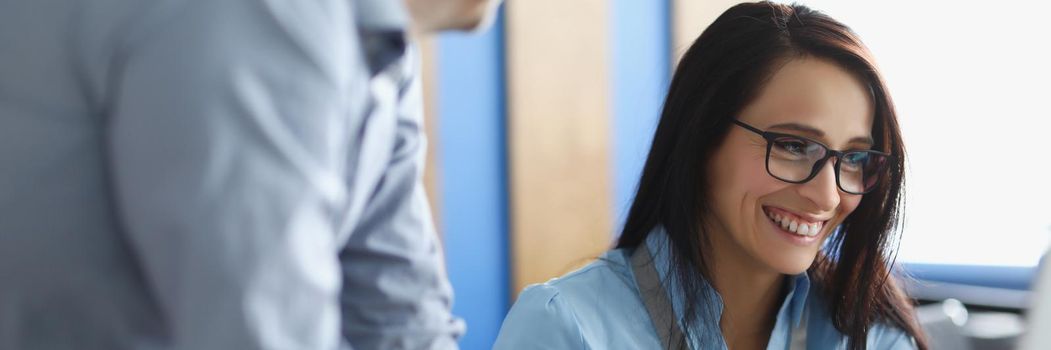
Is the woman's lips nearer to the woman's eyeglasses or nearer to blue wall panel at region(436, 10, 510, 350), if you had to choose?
the woman's eyeglasses

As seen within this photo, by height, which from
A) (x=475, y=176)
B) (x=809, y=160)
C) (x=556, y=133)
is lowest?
(x=475, y=176)

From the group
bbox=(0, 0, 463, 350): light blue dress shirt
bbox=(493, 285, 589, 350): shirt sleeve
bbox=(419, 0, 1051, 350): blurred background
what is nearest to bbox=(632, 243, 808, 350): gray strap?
bbox=(493, 285, 589, 350): shirt sleeve

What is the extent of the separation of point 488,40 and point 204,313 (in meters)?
3.34

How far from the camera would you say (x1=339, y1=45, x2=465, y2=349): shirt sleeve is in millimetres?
892

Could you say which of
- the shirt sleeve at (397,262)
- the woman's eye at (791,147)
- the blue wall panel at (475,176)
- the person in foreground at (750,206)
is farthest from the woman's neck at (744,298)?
the blue wall panel at (475,176)

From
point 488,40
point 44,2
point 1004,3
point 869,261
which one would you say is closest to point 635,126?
point 488,40

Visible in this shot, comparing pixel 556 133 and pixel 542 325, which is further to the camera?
pixel 556 133

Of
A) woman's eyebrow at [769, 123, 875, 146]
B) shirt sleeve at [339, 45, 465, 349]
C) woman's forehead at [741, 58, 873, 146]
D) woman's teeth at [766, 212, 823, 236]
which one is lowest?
woman's teeth at [766, 212, 823, 236]

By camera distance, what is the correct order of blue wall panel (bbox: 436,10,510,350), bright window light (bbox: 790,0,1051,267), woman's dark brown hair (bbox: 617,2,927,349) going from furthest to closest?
1. blue wall panel (bbox: 436,10,510,350)
2. bright window light (bbox: 790,0,1051,267)
3. woman's dark brown hair (bbox: 617,2,927,349)

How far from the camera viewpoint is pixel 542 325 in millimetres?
1758

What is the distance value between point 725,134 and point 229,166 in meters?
1.35

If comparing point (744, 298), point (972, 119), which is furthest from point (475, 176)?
point (744, 298)

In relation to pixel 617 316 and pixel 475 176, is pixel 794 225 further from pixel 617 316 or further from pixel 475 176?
pixel 475 176

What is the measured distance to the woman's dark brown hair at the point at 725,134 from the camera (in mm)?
1852
